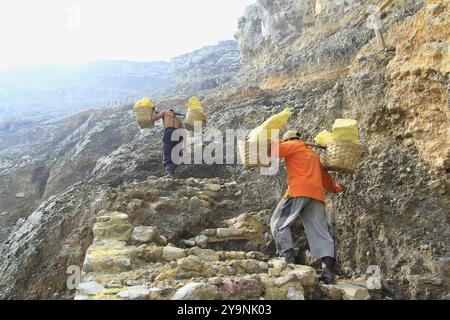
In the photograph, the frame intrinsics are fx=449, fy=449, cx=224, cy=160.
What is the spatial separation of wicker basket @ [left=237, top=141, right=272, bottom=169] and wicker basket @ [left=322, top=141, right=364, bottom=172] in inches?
25.6

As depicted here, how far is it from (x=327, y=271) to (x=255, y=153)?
4.26ft

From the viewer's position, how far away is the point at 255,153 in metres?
4.39

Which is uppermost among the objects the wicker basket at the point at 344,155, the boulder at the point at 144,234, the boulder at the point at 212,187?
the wicker basket at the point at 344,155

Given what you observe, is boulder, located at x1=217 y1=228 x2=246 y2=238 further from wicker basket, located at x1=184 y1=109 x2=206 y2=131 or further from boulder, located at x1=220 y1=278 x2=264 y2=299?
wicker basket, located at x1=184 y1=109 x2=206 y2=131

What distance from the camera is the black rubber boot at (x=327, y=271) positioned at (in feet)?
13.5

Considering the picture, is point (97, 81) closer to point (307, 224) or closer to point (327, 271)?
point (307, 224)

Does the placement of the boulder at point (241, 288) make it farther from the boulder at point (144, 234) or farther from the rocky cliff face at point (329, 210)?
the boulder at point (144, 234)

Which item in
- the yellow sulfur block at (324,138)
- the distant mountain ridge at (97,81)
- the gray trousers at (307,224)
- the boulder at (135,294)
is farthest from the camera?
the distant mountain ridge at (97,81)

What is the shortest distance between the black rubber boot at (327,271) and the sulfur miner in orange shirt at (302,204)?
7 centimetres

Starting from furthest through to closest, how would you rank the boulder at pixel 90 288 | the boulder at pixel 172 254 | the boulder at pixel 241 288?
the boulder at pixel 172 254, the boulder at pixel 90 288, the boulder at pixel 241 288

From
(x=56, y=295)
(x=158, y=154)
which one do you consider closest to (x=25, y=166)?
(x=158, y=154)

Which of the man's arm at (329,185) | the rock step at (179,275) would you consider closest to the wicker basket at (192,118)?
the rock step at (179,275)

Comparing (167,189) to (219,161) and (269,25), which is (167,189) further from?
(269,25)

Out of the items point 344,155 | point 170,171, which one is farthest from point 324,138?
point 170,171
